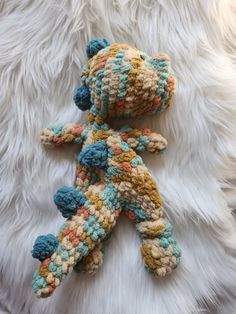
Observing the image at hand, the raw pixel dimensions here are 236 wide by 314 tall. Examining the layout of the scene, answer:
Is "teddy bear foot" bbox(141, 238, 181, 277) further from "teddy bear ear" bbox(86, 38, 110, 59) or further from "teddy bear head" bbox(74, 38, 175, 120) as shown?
"teddy bear ear" bbox(86, 38, 110, 59)

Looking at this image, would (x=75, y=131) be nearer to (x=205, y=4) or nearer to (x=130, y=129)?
(x=130, y=129)

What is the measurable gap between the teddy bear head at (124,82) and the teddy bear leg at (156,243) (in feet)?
0.49

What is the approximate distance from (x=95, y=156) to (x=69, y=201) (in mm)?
75

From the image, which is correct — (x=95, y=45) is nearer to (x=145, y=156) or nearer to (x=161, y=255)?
(x=145, y=156)

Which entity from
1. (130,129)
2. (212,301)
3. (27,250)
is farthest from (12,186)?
(212,301)

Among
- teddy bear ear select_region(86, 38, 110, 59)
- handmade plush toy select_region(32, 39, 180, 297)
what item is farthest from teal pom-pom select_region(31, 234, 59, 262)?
teddy bear ear select_region(86, 38, 110, 59)

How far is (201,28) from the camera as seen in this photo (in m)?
0.71

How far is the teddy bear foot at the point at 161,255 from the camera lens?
62cm

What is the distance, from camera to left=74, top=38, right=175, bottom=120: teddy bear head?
617 millimetres

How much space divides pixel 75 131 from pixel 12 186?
139 mm

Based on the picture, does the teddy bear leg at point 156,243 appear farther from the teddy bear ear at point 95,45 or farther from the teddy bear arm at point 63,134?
the teddy bear ear at point 95,45

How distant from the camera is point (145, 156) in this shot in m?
0.68

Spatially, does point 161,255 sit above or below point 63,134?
below

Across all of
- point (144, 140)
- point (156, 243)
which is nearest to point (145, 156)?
point (144, 140)
